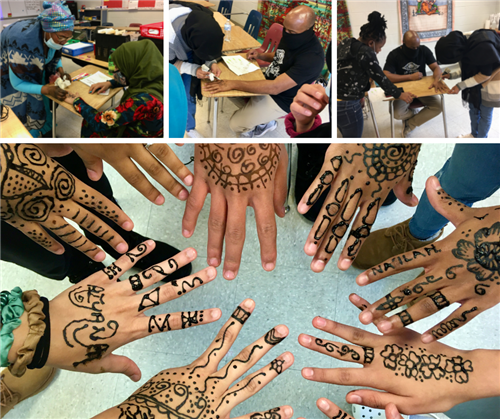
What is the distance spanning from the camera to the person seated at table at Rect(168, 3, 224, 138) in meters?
0.93

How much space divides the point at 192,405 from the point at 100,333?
1.20 ft

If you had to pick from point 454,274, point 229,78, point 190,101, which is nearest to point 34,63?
point 190,101

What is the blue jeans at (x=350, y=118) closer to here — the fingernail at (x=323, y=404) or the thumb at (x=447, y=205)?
the thumb at (x=447, y=205)

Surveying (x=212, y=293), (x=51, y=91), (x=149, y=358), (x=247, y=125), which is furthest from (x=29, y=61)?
(x=149, y=358)

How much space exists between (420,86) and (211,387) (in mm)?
1123

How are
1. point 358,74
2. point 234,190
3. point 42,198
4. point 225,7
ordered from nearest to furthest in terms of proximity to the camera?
point 225,7 → point 358,74 → point 42,198 → point 234,190

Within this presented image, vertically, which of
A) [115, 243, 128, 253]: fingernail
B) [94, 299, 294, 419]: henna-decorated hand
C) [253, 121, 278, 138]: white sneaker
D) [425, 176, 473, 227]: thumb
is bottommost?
[94, 299, 294, 419]: henna-decorated hand

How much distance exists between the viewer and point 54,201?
3.67ft

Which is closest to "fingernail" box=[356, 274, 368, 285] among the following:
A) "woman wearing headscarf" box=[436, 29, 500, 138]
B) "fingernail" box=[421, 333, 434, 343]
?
"fingernail" box=[421, 333, 434, 343]

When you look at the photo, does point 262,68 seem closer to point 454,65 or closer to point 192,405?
point 454,65

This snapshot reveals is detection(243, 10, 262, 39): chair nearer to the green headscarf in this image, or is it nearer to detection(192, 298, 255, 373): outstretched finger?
the green headscarf

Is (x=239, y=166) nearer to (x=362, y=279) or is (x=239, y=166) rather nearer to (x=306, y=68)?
(x=306, y=68)

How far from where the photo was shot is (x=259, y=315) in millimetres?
1592

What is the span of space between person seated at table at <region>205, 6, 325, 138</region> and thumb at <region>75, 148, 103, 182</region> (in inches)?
20.7
